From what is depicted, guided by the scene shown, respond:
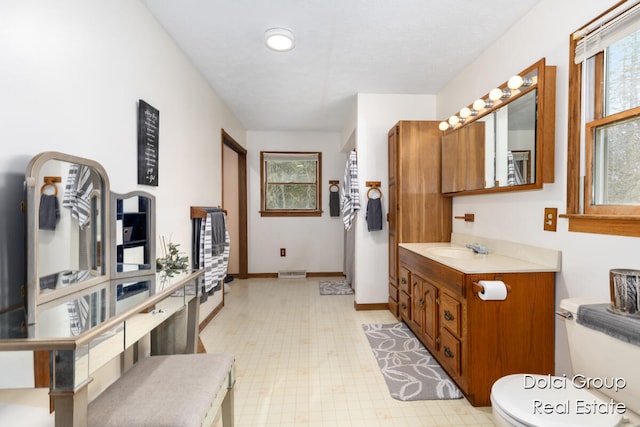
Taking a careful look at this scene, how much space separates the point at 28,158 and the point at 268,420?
162cm

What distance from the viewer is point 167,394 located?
3.51ft

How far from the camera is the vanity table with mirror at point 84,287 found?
0.76 metres

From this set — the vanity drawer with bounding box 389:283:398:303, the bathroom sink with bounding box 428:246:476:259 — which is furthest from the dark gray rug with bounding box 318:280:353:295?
the bathroom sink with bounding box 428:246:476:259

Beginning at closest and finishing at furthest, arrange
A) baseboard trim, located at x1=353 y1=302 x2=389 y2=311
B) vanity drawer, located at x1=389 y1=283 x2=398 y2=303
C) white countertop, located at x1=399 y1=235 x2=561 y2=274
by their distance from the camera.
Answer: white countertop, located at x1=399 y1=235 x2=561 y2=274 → vanity drawer, located at x1=389 y1=283 x2=398 y2=303 → baseboard trim, located at x1=353 y1=302 x2=389 y2=311

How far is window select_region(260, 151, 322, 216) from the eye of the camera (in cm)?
492

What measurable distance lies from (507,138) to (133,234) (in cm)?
241

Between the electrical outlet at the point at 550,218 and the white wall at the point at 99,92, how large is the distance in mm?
2413

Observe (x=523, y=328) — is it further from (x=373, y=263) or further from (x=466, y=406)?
(x=373, y=263)

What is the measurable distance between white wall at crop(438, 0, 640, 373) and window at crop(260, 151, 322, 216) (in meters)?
2.87

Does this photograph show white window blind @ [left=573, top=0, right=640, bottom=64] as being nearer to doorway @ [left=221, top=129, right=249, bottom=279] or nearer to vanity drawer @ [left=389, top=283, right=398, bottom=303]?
vanity drawer @ [left=389, top=283, right=398, bottom=303]

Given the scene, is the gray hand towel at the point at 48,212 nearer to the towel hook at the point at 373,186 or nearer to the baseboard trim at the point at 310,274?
the towel hook at the point at 373,186

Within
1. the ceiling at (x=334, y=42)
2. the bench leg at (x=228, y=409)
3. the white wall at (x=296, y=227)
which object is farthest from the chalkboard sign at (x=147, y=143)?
the white wall at (x=296, y=227)

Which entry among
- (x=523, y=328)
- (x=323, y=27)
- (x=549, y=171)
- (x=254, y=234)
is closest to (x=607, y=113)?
(x=549, y=171)

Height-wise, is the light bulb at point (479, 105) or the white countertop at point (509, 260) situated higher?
the light bulb at point (479, 105)
